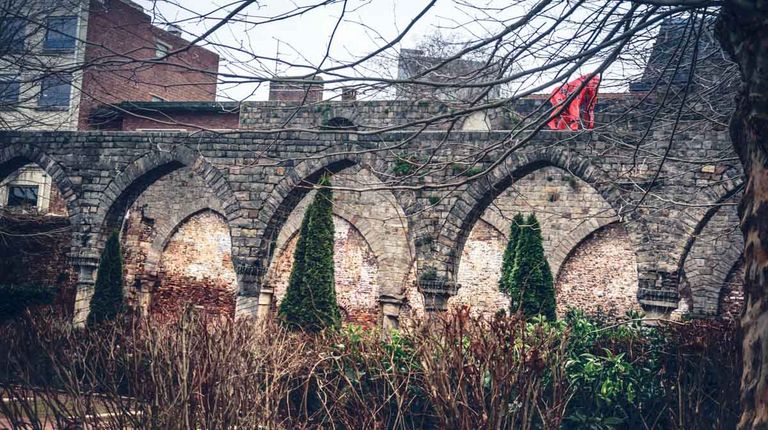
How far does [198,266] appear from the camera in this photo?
68.4 ft

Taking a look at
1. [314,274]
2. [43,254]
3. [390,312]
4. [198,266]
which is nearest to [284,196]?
[314,274]

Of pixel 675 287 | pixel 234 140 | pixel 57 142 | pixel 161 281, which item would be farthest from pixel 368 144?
pixel 161 281

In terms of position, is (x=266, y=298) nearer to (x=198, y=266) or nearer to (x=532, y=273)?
(x=198, y=266)

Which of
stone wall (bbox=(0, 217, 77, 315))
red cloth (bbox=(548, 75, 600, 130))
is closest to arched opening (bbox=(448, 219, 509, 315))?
stone wall (bbox=(0, 217, 77, 315))

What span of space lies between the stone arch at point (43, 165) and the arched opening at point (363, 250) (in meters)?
5.12

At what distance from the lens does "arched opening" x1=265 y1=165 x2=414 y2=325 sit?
62.2 feet

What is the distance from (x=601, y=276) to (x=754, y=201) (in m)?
14.4

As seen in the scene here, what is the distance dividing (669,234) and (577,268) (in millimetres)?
6016

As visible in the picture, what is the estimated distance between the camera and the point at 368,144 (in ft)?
43.7

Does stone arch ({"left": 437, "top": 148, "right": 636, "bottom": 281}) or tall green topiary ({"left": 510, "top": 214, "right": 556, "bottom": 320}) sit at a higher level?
stone arch ({"left": 437, "top": 148, "right": 636, "bottom": 281})

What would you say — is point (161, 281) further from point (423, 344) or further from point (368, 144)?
point (423, 344)

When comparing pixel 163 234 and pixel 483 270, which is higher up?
pixel 163 234

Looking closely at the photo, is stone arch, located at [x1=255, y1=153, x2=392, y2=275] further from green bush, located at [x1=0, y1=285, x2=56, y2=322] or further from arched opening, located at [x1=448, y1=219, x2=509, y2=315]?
arched opening, located at [x1=448, y1=219, x2=509, y2=315]

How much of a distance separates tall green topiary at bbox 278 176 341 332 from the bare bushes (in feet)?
13.9
